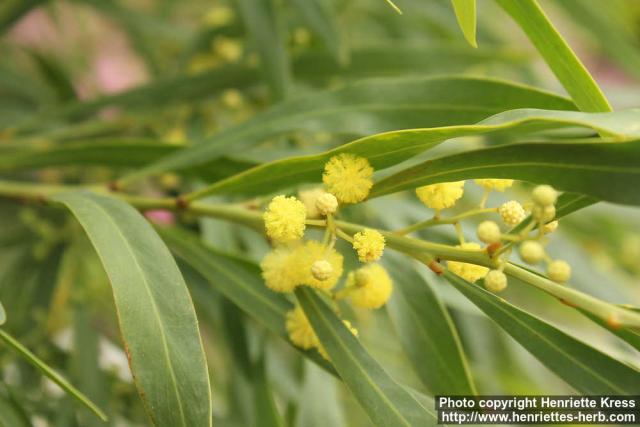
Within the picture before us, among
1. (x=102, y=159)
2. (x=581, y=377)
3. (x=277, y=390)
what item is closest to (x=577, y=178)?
(x=581, y=377)

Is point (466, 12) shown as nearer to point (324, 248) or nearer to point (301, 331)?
point (324, 248)

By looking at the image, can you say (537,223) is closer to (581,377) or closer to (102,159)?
(581,377)

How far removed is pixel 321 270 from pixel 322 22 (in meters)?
0.48

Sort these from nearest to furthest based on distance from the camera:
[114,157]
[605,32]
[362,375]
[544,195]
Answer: [544,195], [362,375], [114,157], [605,32]

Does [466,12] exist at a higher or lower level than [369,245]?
higher

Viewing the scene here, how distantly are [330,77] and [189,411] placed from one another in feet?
2.18

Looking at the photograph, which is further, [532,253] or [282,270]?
[282,270]

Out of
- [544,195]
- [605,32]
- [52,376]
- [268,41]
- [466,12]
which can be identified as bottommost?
[52,376]

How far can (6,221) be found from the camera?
1.12 m

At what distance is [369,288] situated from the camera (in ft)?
1.97

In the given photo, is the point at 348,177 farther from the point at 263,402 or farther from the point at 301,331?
the point at 263,402

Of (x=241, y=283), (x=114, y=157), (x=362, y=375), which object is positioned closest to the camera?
(x=362, y=375)

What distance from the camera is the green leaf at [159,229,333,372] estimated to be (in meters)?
0.67

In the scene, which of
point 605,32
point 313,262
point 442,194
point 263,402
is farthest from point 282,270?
point 605,32
